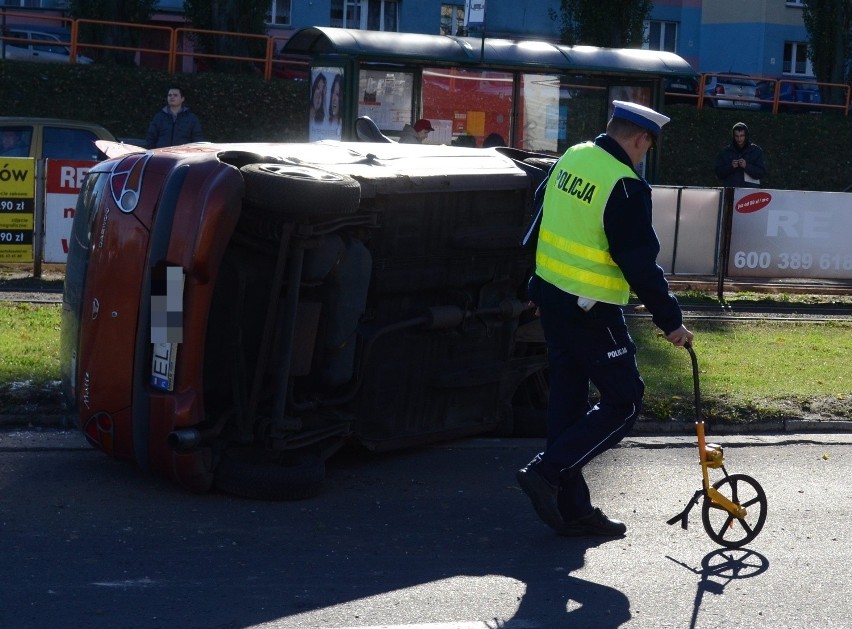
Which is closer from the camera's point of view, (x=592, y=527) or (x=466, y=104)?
(x=592, y=527)

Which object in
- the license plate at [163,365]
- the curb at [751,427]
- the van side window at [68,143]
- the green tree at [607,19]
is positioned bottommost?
the curb at [751,427]

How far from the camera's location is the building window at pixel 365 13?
4441 centimetres

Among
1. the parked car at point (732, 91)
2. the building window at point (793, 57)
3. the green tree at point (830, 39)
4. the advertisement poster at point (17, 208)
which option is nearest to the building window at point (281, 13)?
the parked car at point (732, 91)

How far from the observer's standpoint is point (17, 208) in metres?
13.0

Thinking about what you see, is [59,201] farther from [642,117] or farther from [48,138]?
[642,117]

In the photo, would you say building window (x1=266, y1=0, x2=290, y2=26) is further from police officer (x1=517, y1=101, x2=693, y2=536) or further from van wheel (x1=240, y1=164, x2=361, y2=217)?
police officer (x1=517, y1=101, x2=693, y2=536)

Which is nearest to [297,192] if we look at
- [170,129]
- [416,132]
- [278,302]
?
[278,302]

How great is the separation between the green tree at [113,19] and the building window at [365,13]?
14452 mm

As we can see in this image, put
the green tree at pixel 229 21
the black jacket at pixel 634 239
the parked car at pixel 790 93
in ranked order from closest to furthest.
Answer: the black jacket at pixel 634 239, the green tree at pixel 229 21, the parked car at pixel 790 93

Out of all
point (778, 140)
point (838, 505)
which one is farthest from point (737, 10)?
point (838, 505)

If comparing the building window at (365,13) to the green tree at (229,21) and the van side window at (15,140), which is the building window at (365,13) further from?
the van side window at (15,140)

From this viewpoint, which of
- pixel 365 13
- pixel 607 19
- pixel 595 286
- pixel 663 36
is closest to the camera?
pixel 595 286

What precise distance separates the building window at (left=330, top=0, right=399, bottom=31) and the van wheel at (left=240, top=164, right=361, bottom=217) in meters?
39.7

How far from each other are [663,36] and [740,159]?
34.9m
